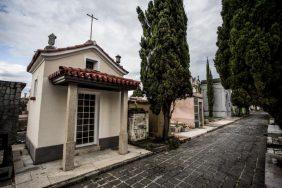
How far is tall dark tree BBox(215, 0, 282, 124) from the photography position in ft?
13.0

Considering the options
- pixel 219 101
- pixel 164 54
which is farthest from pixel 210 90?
pixel 164 54

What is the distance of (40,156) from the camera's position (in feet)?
18.6

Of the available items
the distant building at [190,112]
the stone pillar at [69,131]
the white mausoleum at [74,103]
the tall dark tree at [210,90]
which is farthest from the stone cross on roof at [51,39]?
the tall dark tree at [210,90]

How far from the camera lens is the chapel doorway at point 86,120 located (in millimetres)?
6992

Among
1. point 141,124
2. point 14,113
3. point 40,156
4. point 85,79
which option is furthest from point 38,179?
point 141,124

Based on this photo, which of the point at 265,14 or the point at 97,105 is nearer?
the point at 265,14

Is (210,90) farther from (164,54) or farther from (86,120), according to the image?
(86,120)

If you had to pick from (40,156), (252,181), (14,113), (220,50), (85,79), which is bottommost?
(252,181)

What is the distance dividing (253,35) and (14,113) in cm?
801

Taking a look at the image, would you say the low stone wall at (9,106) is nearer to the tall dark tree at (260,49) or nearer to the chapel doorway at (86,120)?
the chapel doorway at (86,120)

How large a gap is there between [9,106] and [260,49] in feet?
26.2

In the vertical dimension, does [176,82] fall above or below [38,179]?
above

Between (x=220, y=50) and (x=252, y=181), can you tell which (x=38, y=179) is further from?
(x=220, y=50)

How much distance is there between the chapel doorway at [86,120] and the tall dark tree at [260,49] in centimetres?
607
